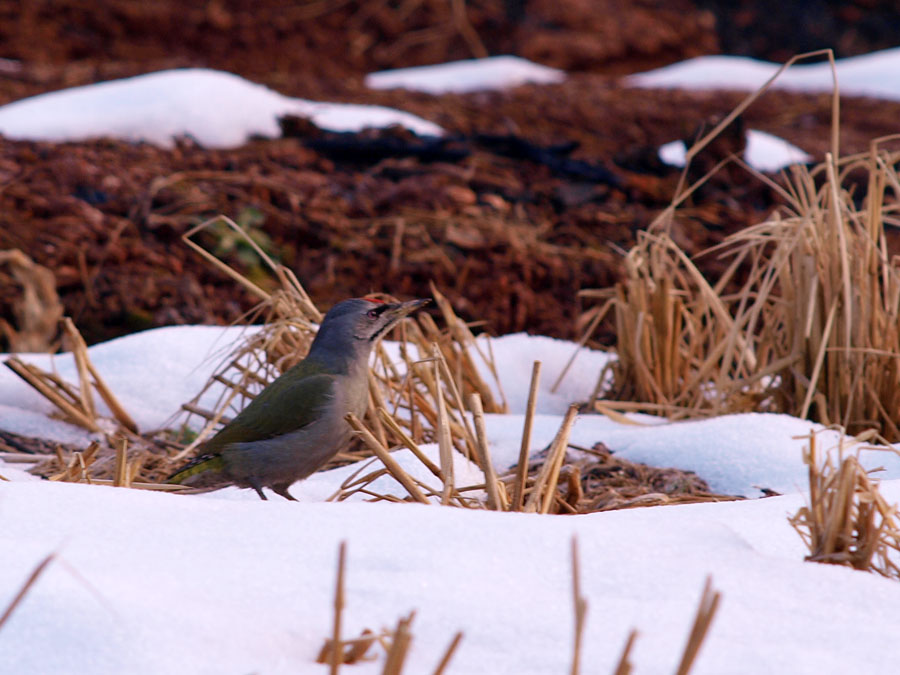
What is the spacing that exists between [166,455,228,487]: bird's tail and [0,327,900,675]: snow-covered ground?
761mm

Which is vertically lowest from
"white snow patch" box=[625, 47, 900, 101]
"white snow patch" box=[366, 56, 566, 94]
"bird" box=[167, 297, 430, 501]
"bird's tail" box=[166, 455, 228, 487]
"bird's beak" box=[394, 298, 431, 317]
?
"bird's tail" box=[166, 455, 228, 487]

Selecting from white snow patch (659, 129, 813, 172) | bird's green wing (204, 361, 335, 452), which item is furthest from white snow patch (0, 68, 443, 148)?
bird's green wing (204, 361, 335, 452)

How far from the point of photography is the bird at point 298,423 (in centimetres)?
288

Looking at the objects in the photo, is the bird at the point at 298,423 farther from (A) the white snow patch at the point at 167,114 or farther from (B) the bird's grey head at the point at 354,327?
(A) the white snow patch at the point at 167,114

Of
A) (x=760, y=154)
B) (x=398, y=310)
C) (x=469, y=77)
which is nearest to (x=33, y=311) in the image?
(x=398, y=310)

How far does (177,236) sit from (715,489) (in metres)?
3.52

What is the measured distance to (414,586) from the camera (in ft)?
5.74

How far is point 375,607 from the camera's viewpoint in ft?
5.56

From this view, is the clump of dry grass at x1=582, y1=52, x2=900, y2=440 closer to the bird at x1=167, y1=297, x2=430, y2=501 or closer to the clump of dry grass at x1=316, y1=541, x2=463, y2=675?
the bird at x1=167, y1=297, x2=430, y2=501

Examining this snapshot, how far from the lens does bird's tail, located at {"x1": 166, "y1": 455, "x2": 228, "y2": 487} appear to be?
2.93 meters

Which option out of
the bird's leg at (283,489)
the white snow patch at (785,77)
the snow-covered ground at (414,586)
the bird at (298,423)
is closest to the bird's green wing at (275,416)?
→ the bird at (298,423)

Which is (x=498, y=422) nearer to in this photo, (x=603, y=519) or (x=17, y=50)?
(x=603, y=519)

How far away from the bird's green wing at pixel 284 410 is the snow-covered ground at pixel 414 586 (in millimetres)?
734

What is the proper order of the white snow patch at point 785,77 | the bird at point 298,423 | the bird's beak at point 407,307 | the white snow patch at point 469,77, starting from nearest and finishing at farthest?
the bird at point 298,423 → the bird's beak at point 407,307 → the white snow patch at point 469,77 → the white snow patch at point 785,77
